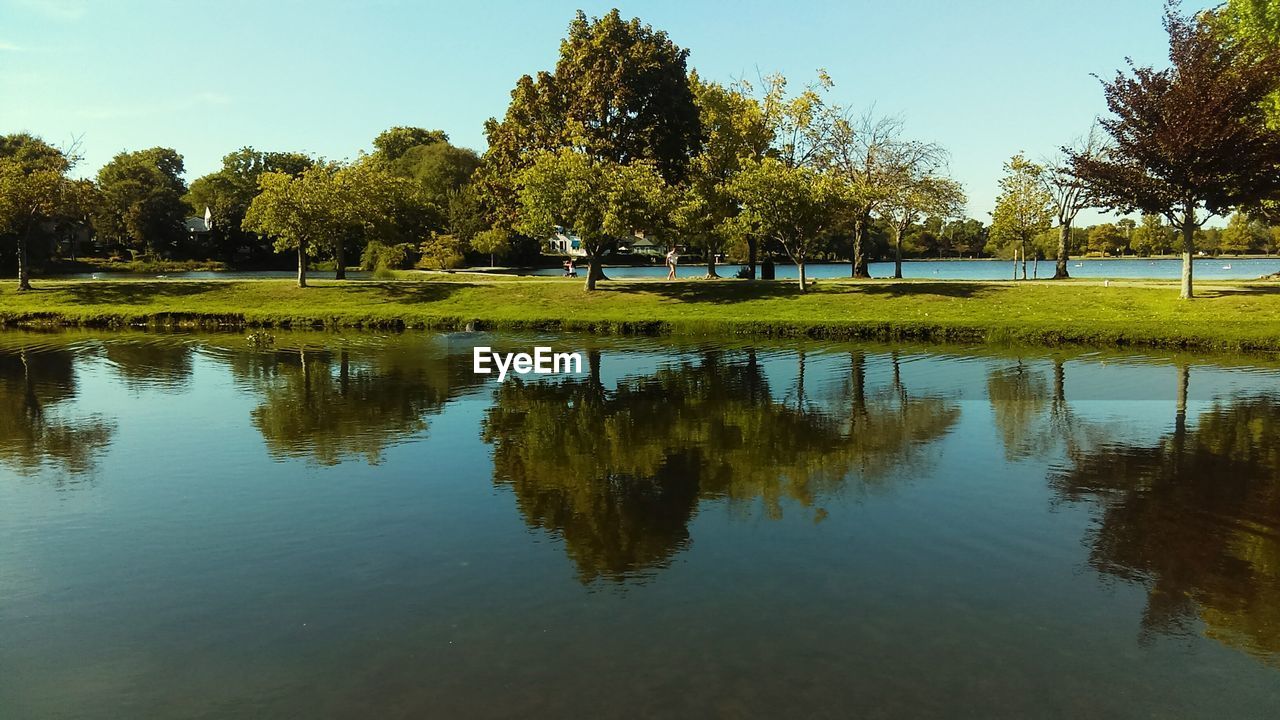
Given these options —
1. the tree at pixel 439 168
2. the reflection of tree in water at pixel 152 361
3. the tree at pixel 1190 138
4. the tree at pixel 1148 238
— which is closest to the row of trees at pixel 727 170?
the tree at pixel 1190 138

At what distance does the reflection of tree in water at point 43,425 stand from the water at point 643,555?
0.18 m

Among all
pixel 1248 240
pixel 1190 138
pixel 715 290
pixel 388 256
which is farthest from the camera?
pixel 1248 240

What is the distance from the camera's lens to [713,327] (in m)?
44.6

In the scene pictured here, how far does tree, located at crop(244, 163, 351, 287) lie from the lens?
60031 mm

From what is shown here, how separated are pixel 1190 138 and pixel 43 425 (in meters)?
50.6

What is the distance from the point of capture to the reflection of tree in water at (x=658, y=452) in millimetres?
14641

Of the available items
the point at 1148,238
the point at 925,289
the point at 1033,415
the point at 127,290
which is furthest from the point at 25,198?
the point at 1148,238

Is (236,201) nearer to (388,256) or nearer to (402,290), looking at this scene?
(388,256)

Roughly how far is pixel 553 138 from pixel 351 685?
189 feet

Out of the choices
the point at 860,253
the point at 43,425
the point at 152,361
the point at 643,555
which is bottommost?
the point at 643,555

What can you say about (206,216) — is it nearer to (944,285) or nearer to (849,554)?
(944,285)

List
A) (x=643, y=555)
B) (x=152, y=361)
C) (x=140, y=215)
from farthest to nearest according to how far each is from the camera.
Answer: (x=140, y=215), (x=152, y=361), (x=643, y=555)

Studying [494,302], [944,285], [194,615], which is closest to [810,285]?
[944,285]

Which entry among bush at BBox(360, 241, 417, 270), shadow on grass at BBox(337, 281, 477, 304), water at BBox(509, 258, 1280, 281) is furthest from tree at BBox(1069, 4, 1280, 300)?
bush at BBox(360, 241, 417, 270)
